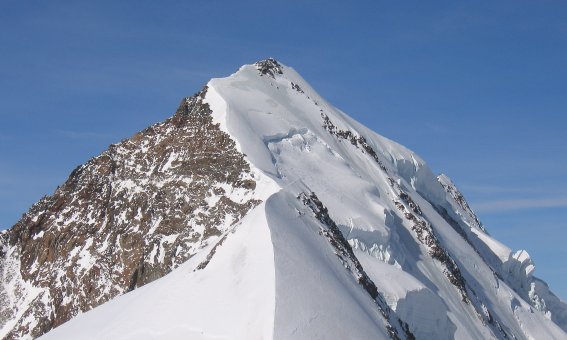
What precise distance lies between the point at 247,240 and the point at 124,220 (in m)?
17.5

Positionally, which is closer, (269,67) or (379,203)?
(379,203)

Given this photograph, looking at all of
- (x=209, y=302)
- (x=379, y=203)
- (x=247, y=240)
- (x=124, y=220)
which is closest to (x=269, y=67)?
(x=379, y=203)

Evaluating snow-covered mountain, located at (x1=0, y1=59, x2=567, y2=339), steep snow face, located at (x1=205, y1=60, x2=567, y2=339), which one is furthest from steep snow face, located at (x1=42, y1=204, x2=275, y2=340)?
steep snow face, located at (x1=205, y1=60, x2=567, y2=339)

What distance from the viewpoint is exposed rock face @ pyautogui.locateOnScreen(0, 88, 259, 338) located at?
136 ft

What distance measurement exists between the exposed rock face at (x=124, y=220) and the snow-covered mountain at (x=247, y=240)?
0.29ft

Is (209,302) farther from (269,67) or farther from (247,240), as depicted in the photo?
(269,67)

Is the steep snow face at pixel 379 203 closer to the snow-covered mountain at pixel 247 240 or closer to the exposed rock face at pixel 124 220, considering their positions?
the snow-covered mountain at pixel 247 240

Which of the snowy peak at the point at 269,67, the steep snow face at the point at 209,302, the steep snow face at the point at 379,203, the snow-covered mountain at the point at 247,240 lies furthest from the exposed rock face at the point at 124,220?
the steep snow face at the point at 209,302

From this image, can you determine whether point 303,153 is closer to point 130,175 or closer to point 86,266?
point 130,175

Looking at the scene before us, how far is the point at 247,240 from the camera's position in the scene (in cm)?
2905

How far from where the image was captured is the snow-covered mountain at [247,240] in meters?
26.8

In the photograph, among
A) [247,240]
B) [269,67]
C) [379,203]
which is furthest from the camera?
[269,67]

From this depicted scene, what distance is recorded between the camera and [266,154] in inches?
1777

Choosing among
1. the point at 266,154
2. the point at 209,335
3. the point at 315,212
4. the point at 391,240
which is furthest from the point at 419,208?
the point at 209,335
